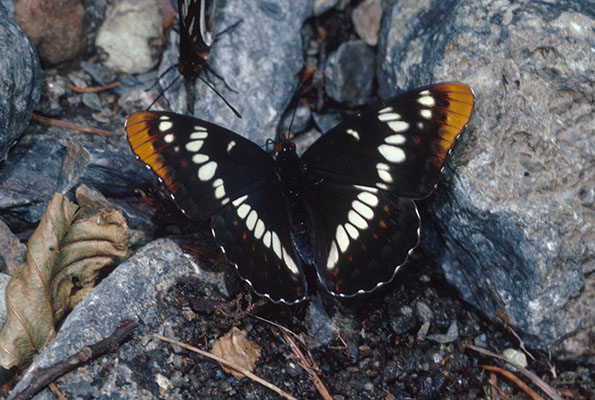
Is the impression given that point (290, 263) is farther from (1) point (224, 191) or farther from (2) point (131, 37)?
(2) point (131, 37)

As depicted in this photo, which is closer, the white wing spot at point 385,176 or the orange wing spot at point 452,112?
the orange wing spot at point 452,112

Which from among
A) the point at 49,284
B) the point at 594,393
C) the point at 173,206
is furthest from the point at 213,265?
the point at 594,393

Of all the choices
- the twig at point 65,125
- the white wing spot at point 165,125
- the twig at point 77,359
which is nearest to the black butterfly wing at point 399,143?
the white wing spot at point 165,125

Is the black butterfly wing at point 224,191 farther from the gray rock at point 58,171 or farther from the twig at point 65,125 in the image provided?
the twig at point 65,125

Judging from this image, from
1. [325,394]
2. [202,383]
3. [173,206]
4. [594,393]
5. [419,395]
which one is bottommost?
[594,393]

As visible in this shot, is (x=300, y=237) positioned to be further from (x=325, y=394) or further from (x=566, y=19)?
(x=566, y=19)

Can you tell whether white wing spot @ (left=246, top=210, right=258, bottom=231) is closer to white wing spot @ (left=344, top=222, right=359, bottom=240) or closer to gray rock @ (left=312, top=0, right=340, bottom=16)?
white wing spot @ (left=344, top=222, right=359, bottom=240)
